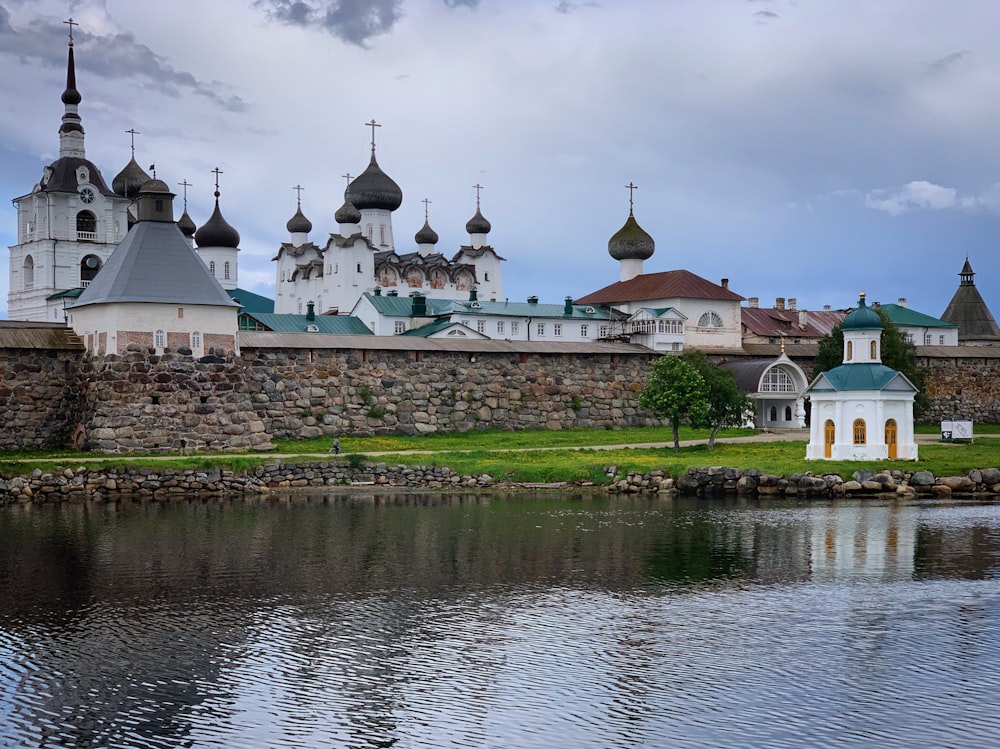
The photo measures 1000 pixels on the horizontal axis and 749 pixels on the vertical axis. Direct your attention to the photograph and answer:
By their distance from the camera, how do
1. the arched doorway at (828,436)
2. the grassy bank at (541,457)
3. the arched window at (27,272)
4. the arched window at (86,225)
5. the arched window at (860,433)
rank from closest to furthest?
1. the grassy bank at (541,457)
2. the arched window at (860,433)
3. the arched doorway at (828,436)
4. the arched window at (86,225)
5. the arched window at (27,272)

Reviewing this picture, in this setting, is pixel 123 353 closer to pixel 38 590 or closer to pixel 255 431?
pixel 255 431

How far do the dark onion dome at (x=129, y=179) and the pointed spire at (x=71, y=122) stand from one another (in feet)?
5.71

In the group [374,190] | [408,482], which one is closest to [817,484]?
[408,482]

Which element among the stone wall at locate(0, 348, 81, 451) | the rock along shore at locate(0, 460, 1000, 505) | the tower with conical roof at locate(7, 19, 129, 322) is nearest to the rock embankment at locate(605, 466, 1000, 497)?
the rock along shore at locate(0, 460, 1000, 505)

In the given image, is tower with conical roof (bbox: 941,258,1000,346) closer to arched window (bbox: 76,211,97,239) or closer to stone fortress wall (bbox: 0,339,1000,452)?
stone fortress wall (bbox: 0,339,1000,452)

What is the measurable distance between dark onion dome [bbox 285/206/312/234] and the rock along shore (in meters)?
38.4

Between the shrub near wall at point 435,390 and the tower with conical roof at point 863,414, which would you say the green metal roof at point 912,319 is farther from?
the tower with conical roof at point 863,414

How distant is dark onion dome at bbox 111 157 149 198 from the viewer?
54.7 m

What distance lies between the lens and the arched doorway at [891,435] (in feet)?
86.9

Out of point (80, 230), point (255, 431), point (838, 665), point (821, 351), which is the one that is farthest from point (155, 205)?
point (80, 230)

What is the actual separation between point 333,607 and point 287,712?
12.6ft

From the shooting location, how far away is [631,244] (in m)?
51.8

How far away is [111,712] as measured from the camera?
1008cm

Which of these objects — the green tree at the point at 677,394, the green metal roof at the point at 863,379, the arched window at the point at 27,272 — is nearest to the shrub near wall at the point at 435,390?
the green tree at the point at 677,394
